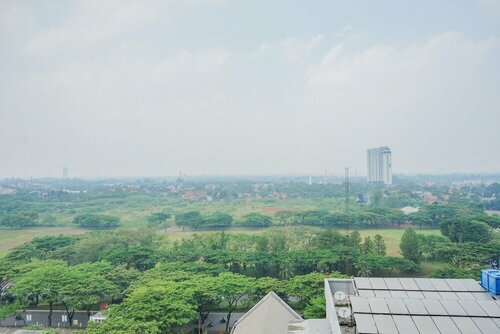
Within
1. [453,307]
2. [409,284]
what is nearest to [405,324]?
[453,307]

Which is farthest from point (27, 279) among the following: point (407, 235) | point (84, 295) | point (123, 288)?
point (407, 235)

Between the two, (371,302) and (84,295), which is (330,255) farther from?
(371,302)

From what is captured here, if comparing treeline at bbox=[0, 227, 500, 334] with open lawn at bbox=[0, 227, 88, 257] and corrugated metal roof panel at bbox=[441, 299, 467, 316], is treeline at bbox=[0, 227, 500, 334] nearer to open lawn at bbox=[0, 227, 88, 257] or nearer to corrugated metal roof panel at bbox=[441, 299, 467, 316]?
corrugated metal roof panel at bbox=[441, 299, 467, 316]

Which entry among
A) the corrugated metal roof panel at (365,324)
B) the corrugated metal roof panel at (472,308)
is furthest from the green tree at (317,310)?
the corrugated metal roof panel at (365,324)

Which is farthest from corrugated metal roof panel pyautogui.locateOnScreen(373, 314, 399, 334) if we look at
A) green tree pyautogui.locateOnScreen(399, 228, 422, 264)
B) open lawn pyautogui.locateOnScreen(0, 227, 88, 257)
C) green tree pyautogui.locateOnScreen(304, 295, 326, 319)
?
open lawn pyautogui.locateOnScreen(0, 227, 88, 257)

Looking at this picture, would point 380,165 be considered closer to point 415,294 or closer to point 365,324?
point 415,294
